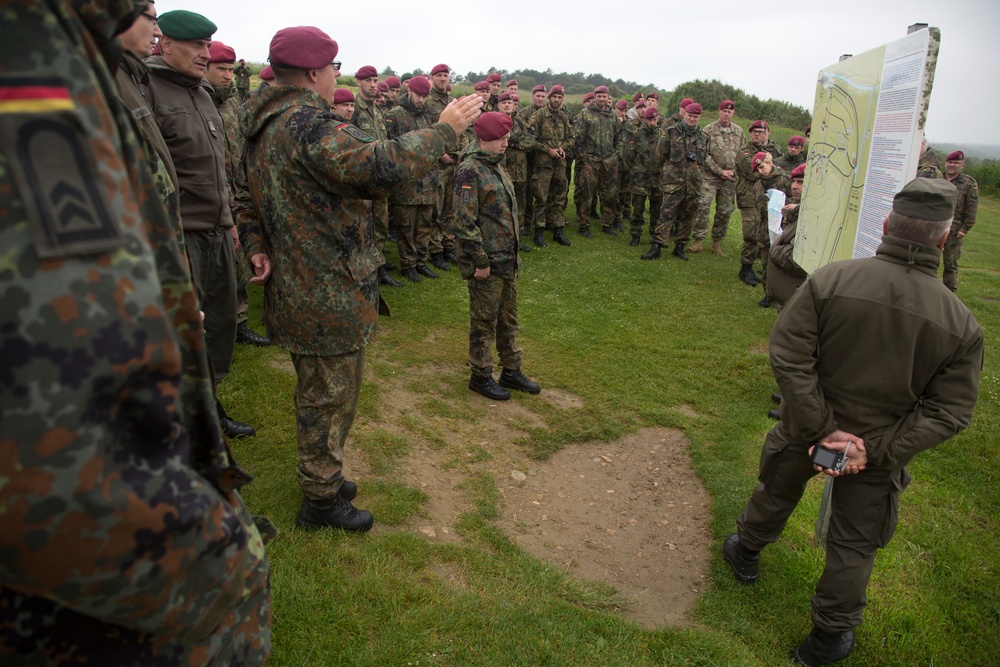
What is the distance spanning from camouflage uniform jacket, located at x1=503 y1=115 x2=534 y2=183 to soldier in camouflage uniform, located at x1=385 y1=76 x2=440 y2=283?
181 cm

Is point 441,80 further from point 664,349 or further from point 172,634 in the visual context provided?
point 172,634

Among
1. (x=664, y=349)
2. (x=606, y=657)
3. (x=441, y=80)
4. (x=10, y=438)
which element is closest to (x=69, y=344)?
(x=10, y=438)

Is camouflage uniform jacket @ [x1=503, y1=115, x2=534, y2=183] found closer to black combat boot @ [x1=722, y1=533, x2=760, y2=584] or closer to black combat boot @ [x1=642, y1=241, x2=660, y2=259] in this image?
black combat boot @ [x1=642, y1=241, x2=660, y2=259]

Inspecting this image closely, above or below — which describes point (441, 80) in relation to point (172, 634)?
above

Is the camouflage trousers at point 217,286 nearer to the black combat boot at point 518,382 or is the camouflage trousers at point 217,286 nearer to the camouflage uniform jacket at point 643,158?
the black combat boot at point 518,382

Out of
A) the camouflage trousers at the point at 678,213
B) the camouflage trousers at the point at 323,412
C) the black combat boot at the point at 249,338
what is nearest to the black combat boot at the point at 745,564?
the camouflage trousers at the point at 323,412

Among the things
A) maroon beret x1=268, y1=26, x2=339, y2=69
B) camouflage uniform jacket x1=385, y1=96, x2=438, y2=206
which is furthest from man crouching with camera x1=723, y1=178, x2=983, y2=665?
camouflage uniform jacket x1=385, y1=96, x2=438, y2=206

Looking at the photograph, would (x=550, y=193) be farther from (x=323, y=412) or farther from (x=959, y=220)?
(x=323, y=412)

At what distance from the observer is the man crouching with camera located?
8.70 ft

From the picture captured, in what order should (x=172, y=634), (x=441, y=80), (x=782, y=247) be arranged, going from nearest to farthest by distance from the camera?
(x=172, y=634)
(x=782, y=247)
(x=441, y=80)

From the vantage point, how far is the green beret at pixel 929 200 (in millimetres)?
2604

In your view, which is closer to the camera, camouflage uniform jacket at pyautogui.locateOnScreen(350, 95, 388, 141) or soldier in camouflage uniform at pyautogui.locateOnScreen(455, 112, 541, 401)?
soldier in camouflage uniform at pyautogui.locateOnScreen(455, 112, 541, 401)

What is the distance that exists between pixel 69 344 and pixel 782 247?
5656mm

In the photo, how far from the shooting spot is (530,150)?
1093cm
